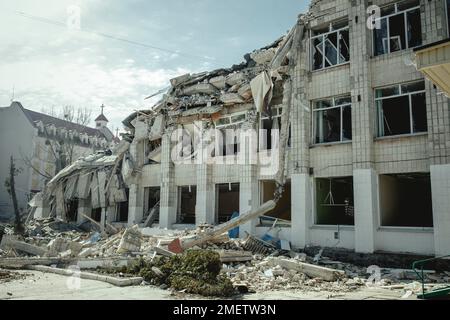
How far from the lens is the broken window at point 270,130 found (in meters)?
17.2

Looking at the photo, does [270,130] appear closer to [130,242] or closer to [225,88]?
[225,88]

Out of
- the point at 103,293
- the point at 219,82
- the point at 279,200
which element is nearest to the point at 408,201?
the point at 279,200

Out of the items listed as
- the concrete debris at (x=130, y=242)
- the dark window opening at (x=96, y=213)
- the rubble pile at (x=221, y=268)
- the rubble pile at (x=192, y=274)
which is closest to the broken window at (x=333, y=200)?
the rubble pile at (x=221, y=268)

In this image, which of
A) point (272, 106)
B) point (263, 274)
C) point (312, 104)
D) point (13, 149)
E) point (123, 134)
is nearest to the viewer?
point (263, 274)

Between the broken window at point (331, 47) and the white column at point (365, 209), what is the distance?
16.9ft

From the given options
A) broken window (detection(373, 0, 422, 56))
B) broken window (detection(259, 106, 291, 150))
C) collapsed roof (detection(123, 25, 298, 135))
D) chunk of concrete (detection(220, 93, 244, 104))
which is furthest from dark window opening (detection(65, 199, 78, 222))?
broken window (detection(373, 0, 422, 56))

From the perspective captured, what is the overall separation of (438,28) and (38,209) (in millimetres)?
26748

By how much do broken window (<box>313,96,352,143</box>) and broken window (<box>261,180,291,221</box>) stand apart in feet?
9.20

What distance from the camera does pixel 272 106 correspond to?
1758cm

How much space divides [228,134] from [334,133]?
5.38 m

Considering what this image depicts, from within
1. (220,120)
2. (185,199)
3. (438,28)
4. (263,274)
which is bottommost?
(263,274)

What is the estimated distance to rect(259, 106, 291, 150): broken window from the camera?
1719cm

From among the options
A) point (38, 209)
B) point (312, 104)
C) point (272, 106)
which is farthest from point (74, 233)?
point (312, 104)
